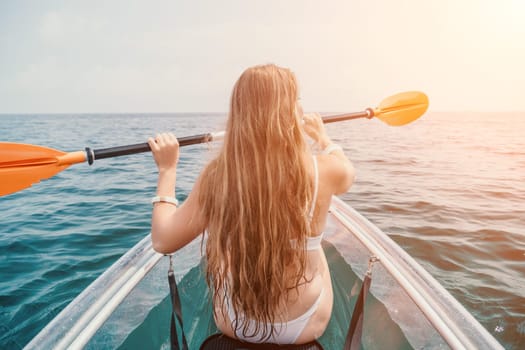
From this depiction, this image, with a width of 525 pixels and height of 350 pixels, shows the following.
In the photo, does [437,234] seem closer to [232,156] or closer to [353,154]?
[232,156]

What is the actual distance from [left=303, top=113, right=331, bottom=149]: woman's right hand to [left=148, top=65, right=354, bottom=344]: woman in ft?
1.29

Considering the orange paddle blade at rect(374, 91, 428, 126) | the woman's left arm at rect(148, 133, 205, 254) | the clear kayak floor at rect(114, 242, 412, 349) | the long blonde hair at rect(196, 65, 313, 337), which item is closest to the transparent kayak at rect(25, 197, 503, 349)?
the clear kayak floor at rect(114, 242, 412, 349)

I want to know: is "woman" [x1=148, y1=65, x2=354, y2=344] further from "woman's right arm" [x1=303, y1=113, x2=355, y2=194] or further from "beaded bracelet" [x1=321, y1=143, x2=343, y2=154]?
"beaded bracelet" [x1=321, y1=143, x2=343, y2=154]

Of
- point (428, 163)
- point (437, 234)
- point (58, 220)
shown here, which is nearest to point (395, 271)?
point (437, 234)

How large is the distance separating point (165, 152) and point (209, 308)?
4.57 ft

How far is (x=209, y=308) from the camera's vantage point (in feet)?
7.57

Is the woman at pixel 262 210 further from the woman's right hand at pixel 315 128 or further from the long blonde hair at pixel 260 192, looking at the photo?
the woman's right hand at pixel 315 128

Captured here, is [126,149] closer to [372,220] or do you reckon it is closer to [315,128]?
[315,128]

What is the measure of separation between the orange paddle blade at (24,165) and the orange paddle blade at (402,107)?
9.54ft

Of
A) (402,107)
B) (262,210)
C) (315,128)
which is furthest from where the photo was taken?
(402,107)

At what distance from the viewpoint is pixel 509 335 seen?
2.54 m

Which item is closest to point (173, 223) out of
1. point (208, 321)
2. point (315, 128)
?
point (315, 128)

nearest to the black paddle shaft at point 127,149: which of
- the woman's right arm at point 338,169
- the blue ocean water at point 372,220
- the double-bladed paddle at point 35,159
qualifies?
the double-bladed paddle at point 35,159

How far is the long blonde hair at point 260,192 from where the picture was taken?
46.4 inches
